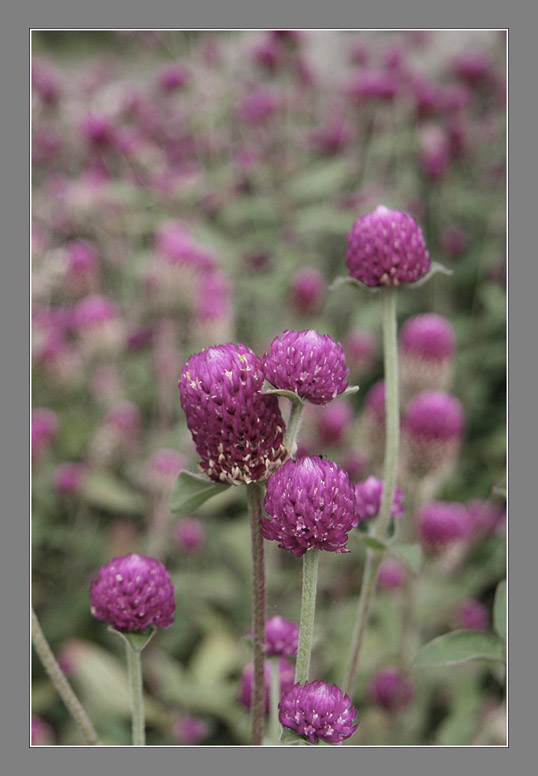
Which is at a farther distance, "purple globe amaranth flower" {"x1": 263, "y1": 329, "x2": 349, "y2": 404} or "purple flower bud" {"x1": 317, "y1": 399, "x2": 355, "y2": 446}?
"purple flower bud" {"x1": 317, "y1": 399, "x2": 355, "y2": 446}

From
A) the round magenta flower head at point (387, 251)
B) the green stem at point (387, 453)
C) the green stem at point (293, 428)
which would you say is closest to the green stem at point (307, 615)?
the green stem at point (293, 428)

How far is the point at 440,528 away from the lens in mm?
1920

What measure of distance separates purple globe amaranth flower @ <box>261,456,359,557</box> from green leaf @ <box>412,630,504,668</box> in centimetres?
36

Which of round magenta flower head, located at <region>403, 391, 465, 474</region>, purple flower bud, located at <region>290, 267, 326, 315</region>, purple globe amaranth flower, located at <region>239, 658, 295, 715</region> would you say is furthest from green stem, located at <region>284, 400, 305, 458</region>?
purple flower bud, located at <region>290, 267, 326, 315</region>

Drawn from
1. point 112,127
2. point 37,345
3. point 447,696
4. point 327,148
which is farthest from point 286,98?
point 447,696

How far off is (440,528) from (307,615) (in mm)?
1169

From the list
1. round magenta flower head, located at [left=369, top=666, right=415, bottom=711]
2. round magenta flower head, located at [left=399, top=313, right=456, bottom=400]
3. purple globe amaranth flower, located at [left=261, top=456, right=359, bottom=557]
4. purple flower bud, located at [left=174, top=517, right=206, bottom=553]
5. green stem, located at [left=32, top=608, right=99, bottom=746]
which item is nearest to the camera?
purple globe amaranth flower, located at [left=261, top=456, right=359, bottom=557]

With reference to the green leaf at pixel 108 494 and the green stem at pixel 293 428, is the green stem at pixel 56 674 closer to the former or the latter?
the green stem at pixel 293 428

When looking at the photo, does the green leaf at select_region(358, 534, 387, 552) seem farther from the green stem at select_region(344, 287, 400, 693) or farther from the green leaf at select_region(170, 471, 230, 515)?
the green leaf at select_region(170, 471, 230, 515)

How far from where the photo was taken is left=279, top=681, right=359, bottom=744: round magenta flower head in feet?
2.65

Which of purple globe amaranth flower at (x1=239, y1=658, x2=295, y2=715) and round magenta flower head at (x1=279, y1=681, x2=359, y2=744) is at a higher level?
round magenta flower head at (x1=279, y1=681, x2=359, y2=744)

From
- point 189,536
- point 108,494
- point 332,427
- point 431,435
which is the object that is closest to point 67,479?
point 108,494

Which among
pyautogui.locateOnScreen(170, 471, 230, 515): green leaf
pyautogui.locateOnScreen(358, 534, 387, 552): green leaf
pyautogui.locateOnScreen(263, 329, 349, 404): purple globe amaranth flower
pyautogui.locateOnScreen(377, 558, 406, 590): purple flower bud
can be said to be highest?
pyautogui.locateOnScreen(263, 329, 349, 404): purple globe amaranth flower

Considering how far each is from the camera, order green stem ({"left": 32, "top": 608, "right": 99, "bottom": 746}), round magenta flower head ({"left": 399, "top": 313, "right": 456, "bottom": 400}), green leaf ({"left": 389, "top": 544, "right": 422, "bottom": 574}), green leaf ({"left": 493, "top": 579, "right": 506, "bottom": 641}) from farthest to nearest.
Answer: round magenta flower head ({"left": 399, "top": 313, "right": 456, "bottom": 400}), green leaf ({"left": 493, "top": 579, "right": 506, "bottom": 641}), green leaf ({"left": 389, "top": 544, "right": 422, "bottom": 574}), green stem ({"left": 32, "top": 608, "right": 99, "bottom": 746})
